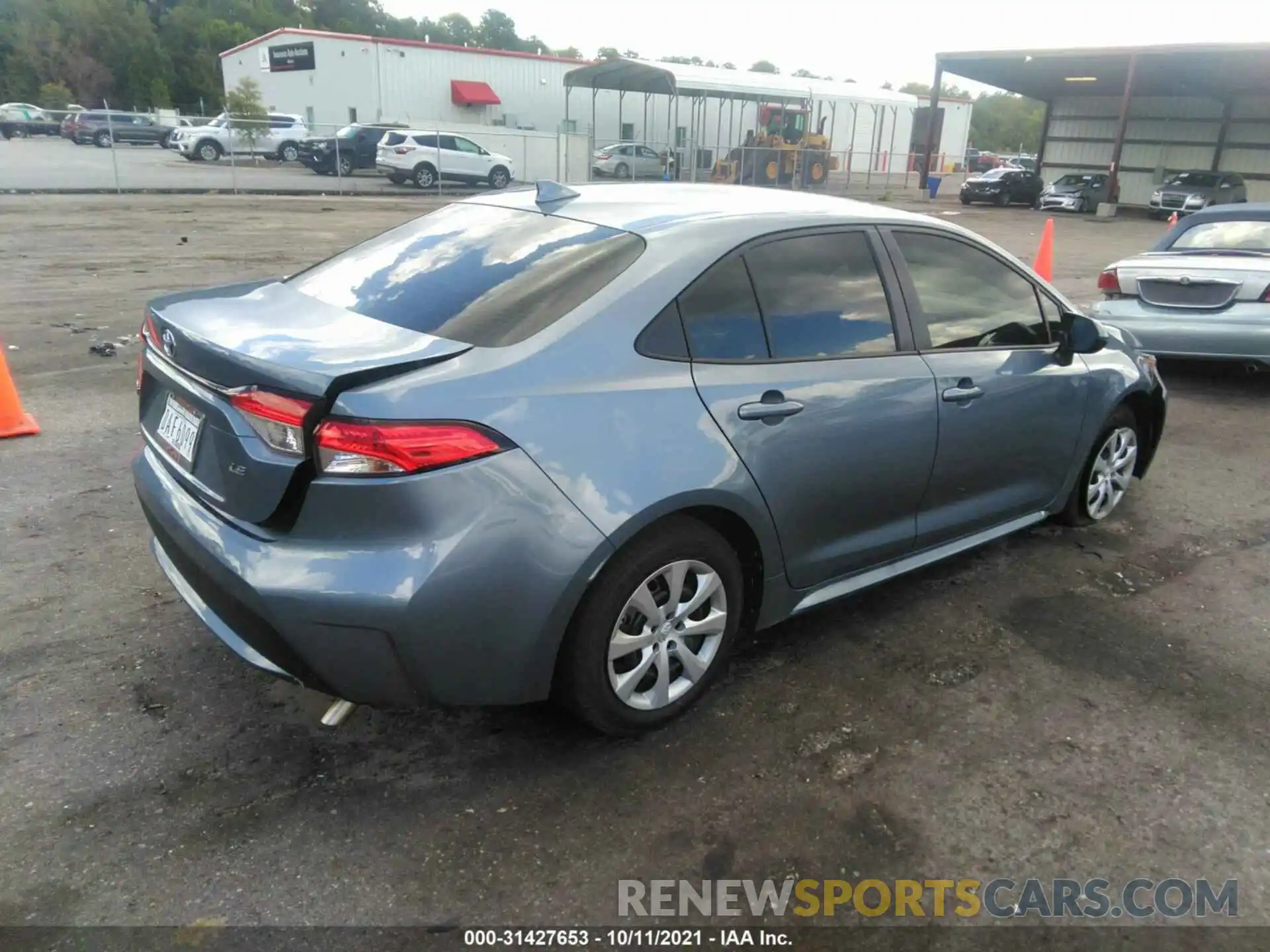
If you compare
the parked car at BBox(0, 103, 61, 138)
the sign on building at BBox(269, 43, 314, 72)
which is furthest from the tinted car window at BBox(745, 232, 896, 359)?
the parked car at BBox(0, 103, 61, 138)

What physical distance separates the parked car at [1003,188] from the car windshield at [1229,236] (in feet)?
91.0

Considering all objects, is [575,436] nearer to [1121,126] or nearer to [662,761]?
[662,761]

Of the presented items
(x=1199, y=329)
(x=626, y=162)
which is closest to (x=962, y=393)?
(x=1199, y=329)

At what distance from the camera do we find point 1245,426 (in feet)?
22.3

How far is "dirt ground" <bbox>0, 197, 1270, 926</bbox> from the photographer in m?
2.43

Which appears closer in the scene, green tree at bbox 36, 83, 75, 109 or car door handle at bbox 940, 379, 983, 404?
car door handle at bbox 940, 379, 983, 404

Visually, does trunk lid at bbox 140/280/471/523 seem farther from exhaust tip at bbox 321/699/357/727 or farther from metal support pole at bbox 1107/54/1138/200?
metal support pole at bbox 1107/54/1138/200

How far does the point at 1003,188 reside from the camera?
3334cm

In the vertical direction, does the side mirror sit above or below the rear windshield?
below

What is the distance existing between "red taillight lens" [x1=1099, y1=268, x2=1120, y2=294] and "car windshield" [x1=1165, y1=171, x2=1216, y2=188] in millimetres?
26863

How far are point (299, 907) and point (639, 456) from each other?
1.43 m

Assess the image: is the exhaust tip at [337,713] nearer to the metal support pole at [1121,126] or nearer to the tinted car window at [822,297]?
the tinted car window at [822,297]

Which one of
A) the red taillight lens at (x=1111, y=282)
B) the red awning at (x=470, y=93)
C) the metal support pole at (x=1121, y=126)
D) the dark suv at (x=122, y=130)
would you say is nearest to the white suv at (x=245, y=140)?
the dark suv at (x=122, y=130)

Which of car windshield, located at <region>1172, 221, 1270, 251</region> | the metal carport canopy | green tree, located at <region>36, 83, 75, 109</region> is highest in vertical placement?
the metal carport canopy
